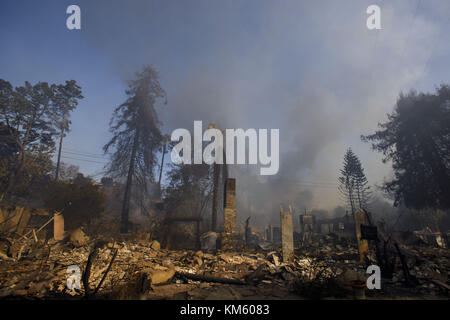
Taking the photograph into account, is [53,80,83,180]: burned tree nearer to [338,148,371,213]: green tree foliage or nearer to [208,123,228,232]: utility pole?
[208,123,228,232]: utility pole

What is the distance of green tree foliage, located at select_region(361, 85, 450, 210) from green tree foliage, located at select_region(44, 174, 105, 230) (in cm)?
2969

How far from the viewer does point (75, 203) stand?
14742 mm

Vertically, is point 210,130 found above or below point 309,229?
above

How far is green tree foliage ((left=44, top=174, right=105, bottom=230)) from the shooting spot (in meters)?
14.4

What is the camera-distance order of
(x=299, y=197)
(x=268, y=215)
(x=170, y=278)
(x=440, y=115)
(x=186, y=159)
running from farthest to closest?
(x=299, y=197) < (x=268, y=215) < (x=186, y=159) < (x=440, y=115) < (x=170, y=278)

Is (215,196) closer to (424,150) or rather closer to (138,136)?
(138,136)

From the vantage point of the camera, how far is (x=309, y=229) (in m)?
21.5

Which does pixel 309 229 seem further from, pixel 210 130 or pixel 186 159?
pixel 186 159

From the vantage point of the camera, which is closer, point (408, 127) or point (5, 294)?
point (5, 294)

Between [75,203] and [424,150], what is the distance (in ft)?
105

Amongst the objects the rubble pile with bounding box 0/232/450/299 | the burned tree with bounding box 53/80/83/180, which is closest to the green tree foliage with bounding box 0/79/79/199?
the burned tree with bounding box 53/80/83/180

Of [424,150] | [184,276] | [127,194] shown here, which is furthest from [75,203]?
[424,150]

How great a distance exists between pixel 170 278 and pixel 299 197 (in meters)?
71.5
